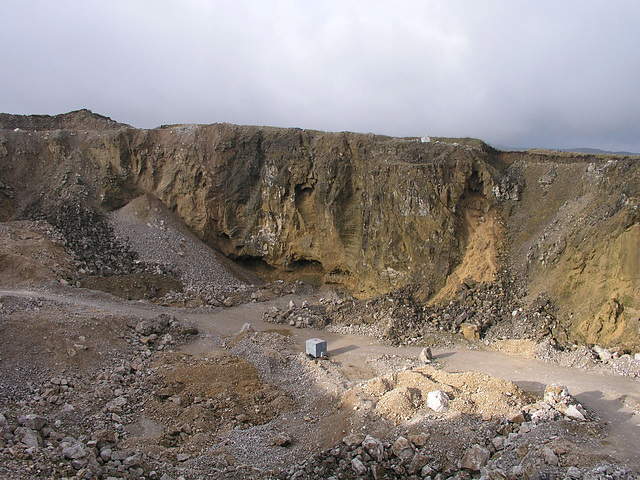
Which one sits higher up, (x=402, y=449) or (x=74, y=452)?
(x=74, y=452)

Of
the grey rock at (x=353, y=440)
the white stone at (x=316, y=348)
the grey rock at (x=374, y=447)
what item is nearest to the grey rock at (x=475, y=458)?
the grey rock at (x=374, y=447)

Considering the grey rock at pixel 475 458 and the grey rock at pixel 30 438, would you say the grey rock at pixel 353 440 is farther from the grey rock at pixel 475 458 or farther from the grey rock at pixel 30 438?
the grey rock at pixel 30 438

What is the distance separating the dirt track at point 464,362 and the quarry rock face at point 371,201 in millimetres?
2167

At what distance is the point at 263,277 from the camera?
2927 centimetres

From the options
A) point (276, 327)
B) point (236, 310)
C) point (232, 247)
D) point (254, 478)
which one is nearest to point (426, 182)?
point (276, 327)

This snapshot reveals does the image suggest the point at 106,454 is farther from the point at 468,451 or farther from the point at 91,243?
the point at 91,243

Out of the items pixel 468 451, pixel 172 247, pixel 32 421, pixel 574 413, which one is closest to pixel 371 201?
pixel 172 247

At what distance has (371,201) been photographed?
24.0 m

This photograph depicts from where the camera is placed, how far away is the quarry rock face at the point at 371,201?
16336mm

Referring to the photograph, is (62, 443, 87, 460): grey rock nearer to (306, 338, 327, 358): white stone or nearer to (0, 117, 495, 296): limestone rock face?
(306, 338, 327, 358): white stone

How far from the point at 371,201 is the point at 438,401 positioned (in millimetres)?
13959

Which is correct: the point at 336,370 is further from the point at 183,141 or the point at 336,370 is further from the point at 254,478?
the point at 183,141

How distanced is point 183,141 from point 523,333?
76.7 ft

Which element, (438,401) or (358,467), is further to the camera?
(438,401)
